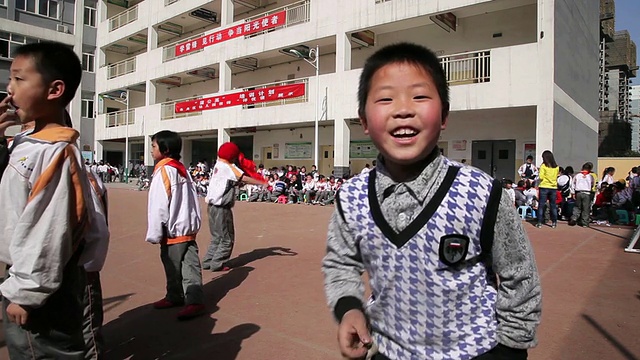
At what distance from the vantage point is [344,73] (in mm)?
17328

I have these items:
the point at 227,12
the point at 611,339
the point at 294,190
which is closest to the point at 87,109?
the point at 227,12

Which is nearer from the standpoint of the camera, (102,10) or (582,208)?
(582,208)

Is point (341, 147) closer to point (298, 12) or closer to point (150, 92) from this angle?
point (298, 12)

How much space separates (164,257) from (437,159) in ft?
11.3

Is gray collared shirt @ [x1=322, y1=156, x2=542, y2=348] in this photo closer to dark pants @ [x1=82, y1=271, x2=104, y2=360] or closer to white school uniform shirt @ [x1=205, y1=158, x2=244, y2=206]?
dark pants @ [x1=82, y1=271, x2=104, y2=360]

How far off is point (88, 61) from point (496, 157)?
1235 inches

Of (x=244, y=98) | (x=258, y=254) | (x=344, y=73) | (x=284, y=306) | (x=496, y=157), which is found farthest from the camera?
(x=244, y=98)

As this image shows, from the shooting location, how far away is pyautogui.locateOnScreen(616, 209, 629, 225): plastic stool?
10500 millimetres

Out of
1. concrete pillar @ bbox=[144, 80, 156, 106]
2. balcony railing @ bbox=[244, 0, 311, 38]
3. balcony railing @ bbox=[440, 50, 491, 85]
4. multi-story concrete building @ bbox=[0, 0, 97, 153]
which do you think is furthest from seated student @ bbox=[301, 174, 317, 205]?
multi-story concrete building @ bbox=[0, 0, 97, 153]

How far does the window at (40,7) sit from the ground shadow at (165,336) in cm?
3390

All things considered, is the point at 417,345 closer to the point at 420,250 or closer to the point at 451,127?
the point at 420,250

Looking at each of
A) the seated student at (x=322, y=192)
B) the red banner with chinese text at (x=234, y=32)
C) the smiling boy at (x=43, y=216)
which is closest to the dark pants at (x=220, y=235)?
the smiling boy at (x=43, y=216)

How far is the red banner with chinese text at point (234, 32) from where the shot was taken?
779 inches

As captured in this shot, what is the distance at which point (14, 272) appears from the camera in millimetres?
1670
